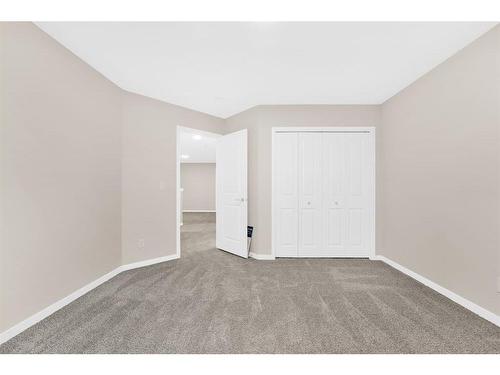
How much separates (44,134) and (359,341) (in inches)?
124

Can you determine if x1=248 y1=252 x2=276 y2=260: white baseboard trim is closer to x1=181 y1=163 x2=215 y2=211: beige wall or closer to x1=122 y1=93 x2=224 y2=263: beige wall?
x1=122 y1=93 x2=224 y2=263: beige wall

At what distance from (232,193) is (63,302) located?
8.17 feet

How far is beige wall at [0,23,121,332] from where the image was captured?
1.58 metres

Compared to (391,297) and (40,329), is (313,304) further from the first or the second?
(40,329)

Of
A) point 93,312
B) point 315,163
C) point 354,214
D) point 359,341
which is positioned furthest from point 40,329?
point 354,214

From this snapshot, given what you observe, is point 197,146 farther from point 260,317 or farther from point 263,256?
point 260,317

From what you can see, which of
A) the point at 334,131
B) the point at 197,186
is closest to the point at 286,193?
the point at 334,131

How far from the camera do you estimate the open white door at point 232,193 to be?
11.5ft

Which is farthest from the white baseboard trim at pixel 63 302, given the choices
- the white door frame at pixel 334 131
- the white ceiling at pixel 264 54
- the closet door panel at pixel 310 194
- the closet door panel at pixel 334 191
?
the closet door panel at pixel 334 191

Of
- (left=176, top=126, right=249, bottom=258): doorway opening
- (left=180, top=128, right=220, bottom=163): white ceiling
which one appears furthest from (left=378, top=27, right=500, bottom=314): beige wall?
(left=180, top=128, right=220, bottom=163): white ceiling

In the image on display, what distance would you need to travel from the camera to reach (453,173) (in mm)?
2145

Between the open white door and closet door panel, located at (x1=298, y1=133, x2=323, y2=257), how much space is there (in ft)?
3.10

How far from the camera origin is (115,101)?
279 centimetres

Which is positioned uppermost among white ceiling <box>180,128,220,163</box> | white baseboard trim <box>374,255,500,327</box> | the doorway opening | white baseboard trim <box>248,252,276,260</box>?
white ceiling <box>180,128,220,163</box>
